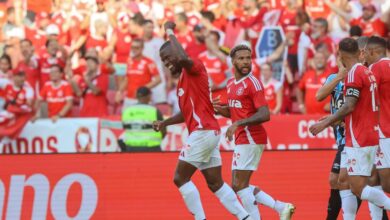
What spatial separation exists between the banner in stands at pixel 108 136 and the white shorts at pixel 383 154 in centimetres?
617

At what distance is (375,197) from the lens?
1187 centimetres

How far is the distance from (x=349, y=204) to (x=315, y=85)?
6.72 metres

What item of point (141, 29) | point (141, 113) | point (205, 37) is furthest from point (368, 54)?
point (141, 29)

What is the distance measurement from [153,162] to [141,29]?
6568 millimetres

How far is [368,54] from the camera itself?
493 inches

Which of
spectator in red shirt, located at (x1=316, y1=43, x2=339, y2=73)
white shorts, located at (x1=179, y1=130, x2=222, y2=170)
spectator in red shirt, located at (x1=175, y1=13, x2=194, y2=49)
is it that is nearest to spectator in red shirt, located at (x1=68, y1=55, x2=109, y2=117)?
spectator in red shirt, located at (x1=175, y1=13, x2=194, y2=49)

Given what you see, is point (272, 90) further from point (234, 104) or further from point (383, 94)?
point (383, 94)

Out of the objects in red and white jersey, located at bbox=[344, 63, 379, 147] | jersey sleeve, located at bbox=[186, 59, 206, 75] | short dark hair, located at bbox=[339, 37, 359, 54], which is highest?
short dark hair, located at bbox=[339, 37, 359, 54]

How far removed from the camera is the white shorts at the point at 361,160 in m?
11.8

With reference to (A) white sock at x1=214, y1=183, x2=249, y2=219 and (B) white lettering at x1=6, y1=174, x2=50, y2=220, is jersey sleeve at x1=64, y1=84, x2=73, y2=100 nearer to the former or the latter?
(B) white lettering at x1=6, y1=174, x2=50, y2=220

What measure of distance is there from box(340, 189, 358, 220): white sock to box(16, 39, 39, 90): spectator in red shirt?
9750mm

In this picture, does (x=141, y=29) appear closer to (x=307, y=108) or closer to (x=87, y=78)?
(x=87, y=78)

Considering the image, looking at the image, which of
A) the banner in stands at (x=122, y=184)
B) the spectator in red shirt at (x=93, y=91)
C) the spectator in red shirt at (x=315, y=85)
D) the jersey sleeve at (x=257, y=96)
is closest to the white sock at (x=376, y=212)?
the banner in stands at (x=122, y=184)

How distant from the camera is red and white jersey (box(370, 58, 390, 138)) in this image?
12.3m
